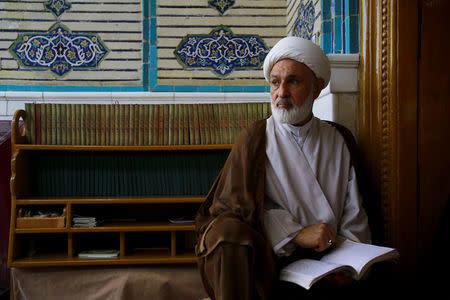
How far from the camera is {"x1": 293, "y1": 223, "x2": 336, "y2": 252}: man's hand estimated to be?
143cm

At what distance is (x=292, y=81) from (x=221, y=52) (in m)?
2.01

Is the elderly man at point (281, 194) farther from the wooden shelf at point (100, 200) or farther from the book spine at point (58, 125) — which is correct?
the book spine at point (58, 125)

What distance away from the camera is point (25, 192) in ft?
7.88

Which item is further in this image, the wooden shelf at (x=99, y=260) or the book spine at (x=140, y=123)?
the book spine at (x=140, y=123)

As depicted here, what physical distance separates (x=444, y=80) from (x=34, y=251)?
2.62 metres

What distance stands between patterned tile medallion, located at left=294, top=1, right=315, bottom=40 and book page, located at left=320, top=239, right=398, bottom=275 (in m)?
1.91

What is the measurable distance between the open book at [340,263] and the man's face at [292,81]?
632 mm

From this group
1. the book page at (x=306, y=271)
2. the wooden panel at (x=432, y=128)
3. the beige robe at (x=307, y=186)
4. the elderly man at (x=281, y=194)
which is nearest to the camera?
the book page at (x=306, y=271)

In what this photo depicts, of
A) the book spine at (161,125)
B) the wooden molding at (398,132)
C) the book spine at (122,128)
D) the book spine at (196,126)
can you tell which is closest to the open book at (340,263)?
the wooden molding at (398,132)

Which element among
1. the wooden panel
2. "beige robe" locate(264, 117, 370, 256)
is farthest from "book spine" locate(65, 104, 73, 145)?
the wooden panel

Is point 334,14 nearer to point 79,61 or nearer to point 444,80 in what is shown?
point 444,80

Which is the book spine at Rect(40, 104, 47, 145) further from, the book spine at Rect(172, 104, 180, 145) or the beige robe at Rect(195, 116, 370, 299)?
the beige robe at Rect(195, 116, 370, 299)

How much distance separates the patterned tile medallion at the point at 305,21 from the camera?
9.42 feet

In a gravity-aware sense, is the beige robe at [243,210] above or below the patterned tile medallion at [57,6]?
below
